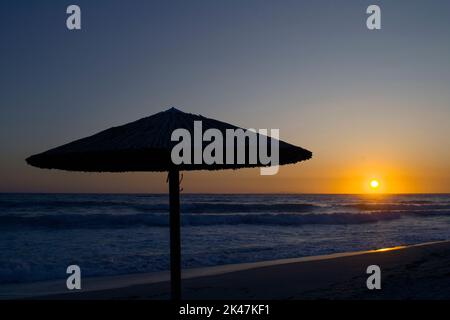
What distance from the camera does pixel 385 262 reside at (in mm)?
11258

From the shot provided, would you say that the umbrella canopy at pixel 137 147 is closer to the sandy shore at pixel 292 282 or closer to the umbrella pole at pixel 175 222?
the umbrella pole at pixel 175 222

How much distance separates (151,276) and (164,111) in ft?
Answer: 22.1

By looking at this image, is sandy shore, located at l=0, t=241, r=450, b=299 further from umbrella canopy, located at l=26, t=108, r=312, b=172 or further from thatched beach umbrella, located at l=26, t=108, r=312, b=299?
umbrella canopy, located at l=26, t=108, r=312, b=172

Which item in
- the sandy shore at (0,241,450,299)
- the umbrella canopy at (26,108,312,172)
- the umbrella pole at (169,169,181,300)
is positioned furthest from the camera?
the sandy shore at (0,241,450,299)

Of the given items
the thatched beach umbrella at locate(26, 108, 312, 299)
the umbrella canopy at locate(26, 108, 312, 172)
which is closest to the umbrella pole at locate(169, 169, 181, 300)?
the thatched beach umbrella at locate(26, 108, 312, 299)

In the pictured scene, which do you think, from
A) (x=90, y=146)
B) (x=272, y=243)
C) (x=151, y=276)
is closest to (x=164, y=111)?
(x=90, y=146)

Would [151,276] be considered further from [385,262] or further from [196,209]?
[196,209]

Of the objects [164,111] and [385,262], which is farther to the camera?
[385,262]

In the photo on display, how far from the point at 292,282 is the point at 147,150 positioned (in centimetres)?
618

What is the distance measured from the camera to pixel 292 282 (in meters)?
9.11

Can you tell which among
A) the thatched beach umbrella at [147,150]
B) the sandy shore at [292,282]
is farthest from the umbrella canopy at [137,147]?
the sandy shore at [292,282]

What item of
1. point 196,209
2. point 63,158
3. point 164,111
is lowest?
point 196,209

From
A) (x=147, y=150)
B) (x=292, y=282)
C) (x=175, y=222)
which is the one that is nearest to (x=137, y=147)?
(x=147, y=150)

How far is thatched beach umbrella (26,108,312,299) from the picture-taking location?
12.5ft
